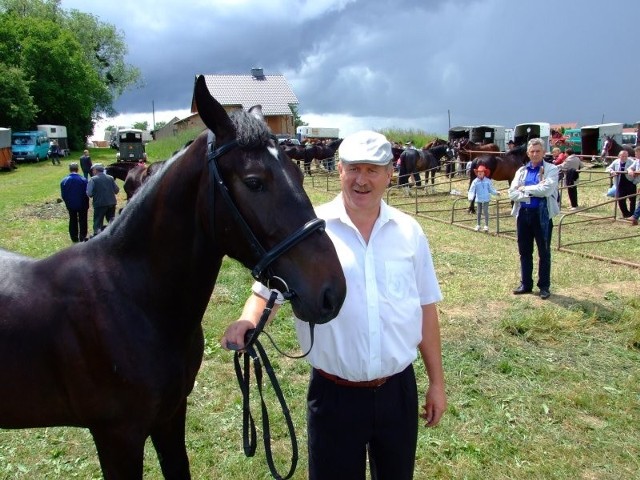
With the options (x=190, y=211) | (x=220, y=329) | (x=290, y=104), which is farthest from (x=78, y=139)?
(x=190, y=211)

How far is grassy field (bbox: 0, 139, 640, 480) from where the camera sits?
328cm

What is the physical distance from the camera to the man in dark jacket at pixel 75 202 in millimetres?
10633

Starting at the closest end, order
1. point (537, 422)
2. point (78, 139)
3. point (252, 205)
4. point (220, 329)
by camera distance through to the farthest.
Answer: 1. point (252, 205)
2. point (537, 422)
3. point (220, 329)
4. point (78, 139)

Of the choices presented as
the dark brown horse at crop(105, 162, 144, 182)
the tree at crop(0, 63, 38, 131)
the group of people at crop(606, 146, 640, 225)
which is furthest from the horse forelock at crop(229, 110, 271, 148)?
the tree at crop(0, 63, 38, 131)

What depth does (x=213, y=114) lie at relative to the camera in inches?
70.9

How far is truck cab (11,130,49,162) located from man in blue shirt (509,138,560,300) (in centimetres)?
3784

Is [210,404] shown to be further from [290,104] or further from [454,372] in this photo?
[290,104]

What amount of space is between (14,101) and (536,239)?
45.2m

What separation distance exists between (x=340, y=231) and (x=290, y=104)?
48.8m

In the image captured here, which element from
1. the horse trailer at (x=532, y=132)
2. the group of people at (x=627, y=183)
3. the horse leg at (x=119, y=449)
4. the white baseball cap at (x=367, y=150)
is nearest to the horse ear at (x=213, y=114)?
the white baseball cap at (x=367, y=150)

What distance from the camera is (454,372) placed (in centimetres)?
455

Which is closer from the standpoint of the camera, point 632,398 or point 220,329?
point 632,398

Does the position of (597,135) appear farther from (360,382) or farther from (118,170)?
(360,382)

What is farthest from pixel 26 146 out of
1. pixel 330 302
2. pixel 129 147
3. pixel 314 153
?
pixel 330 302
